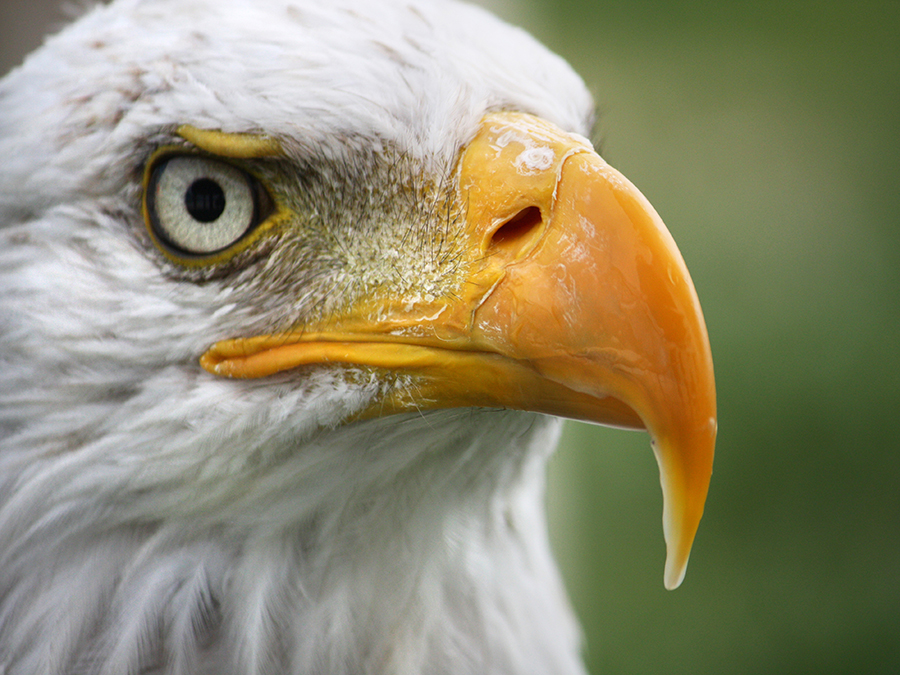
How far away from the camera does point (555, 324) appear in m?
0.84

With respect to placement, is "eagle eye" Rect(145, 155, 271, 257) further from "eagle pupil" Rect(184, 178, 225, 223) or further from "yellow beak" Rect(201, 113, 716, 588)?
"yellow beak" Rect(201, 113, 716, 588)

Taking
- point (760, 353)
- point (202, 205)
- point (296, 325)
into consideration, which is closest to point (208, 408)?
point (296, 325)

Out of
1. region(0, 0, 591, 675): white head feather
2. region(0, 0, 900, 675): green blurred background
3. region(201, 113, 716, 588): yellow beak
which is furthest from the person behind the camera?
region(0, 0, 900, 675): green blurred background

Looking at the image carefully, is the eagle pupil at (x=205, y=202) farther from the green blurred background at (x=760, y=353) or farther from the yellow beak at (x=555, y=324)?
the green blurred background at (x=760, y=353)

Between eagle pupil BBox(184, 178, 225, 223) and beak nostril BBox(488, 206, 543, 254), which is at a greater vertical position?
beak nostril BBox(488, 206, 543, 254)

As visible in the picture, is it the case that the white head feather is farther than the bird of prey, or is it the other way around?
the white head feather

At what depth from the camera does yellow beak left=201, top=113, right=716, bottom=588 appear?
0.83 metres

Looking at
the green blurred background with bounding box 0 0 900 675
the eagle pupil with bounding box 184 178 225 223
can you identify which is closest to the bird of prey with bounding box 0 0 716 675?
the eagle pupil with bounding box 184 178 225 223

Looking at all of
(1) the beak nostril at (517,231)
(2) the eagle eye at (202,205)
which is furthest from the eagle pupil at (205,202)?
(1) the beak nostril at (517,231)

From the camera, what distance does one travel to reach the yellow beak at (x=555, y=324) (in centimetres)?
83

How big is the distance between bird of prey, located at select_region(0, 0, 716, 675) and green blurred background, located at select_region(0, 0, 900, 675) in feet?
9.61

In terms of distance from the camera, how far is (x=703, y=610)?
4.63 metres

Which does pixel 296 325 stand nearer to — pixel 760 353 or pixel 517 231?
pixel 517 231

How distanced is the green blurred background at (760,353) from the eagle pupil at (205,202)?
10.2 ft
